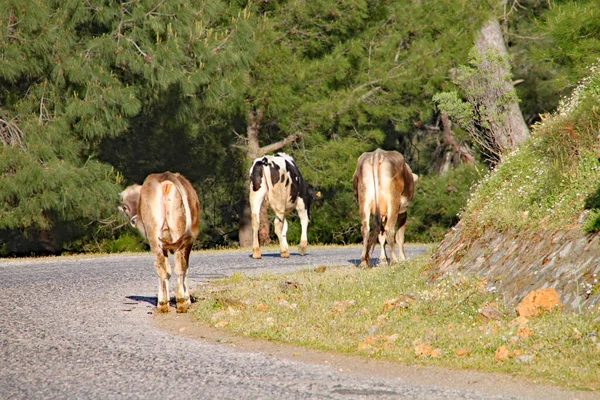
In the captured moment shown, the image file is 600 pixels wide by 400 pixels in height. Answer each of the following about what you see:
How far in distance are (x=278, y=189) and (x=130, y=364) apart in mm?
12837

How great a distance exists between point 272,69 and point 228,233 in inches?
342

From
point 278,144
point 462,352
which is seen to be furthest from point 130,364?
point 278,144

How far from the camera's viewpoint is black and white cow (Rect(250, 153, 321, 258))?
1969 centimetres

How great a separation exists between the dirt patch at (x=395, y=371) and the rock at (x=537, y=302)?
167 cm

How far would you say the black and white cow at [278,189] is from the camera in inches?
775

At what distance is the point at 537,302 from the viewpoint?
8438 millimetres

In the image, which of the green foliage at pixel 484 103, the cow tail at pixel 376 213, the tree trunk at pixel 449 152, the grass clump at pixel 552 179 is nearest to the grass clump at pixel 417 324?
the grass clump at pixel 552 179

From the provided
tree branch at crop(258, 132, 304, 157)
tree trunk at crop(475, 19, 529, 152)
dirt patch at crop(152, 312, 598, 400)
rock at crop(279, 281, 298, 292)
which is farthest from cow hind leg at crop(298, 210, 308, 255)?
dirt patch at crop(152, 312, 598, 400)

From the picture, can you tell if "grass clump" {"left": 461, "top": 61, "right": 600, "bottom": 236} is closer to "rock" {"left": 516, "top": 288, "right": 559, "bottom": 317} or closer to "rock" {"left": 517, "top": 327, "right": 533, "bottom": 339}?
"rock" {"left": 516, "top": 288, "right": 559, "bottom": 317}

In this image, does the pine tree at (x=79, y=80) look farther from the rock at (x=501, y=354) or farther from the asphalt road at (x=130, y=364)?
the rock at (x=501, y=354)

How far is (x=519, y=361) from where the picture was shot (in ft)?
23.4

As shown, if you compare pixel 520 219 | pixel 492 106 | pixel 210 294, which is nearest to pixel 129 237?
pixel 492 106

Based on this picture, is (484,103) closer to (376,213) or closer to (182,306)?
(376,213)

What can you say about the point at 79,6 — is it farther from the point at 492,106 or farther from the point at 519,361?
the point at 519,361
